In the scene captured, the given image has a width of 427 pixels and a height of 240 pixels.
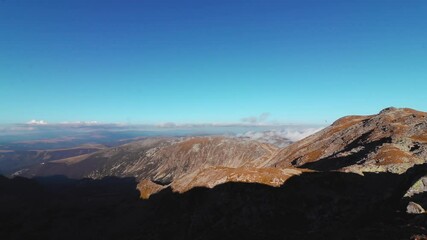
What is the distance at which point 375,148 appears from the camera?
114938mm

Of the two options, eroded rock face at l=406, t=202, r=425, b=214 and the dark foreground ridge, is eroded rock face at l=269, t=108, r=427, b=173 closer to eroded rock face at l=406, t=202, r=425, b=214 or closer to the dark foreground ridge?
the dark foreground ridge

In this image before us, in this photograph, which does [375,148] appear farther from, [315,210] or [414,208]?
[414,208]

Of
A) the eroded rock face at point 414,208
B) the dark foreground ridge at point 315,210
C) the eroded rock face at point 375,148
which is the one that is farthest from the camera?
the eroded rock face at point 375,148

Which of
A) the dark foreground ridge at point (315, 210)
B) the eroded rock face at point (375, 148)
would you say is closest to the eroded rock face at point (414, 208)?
the dark foreground ridge at point (315, 210)

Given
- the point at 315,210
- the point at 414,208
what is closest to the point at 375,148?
the point at 315,210

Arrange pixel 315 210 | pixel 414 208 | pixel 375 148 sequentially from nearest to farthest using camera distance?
pixel 414 208, pixel 315 210, pixel 375 148

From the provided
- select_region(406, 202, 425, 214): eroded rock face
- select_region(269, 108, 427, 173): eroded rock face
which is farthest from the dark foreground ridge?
select_region(269, 108, 427, 173): eroded rock face

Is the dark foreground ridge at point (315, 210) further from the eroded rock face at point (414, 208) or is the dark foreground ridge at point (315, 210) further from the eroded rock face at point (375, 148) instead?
the eroded rock face at point (375, 148)

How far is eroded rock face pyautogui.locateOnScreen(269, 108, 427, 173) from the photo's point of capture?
305ft

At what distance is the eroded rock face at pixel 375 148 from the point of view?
92.9 meters

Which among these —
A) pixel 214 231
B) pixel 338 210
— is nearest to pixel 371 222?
pixel 338 210

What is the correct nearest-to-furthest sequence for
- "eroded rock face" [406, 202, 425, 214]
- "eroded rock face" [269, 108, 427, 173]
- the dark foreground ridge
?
"eroded rock face" [406, 202, 425, 214] < the dark foreground ridge < "eroded rock face" [269, 108, 427, 173]

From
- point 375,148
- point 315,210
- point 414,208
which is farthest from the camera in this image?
point 375,148

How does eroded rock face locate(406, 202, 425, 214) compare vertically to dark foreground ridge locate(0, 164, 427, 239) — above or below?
above
